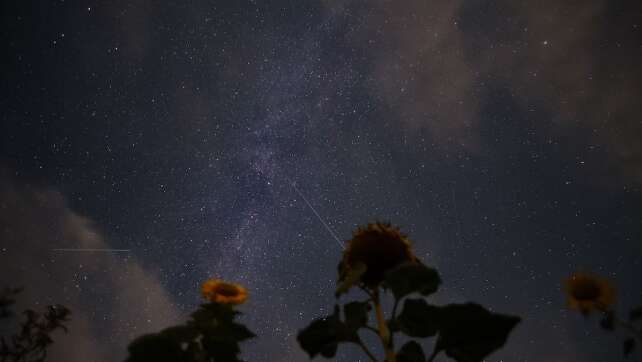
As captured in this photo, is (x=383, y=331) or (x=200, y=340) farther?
(x=200, y=340)

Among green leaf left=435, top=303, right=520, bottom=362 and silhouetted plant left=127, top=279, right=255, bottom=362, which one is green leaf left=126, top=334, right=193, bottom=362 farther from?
green leaf left=435, top=303, right=520, bottom=362

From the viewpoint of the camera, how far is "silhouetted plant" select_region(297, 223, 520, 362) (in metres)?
1.60

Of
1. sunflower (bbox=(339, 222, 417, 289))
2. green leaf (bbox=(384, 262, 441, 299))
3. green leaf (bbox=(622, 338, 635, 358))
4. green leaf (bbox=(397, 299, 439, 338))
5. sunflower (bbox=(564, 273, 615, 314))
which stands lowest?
green leaf (bbox=(622, 338, 635, 358))

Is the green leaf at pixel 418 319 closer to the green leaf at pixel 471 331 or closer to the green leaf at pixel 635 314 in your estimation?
the green leaf at pixel 471 331

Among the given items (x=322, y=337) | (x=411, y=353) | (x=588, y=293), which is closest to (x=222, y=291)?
(x=322, y=337)

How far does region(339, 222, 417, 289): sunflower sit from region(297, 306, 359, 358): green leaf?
0.79 ft

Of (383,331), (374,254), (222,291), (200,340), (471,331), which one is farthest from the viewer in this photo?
(222,291)

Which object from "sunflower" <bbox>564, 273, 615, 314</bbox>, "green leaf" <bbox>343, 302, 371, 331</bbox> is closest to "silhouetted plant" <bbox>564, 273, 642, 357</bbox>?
"sunflower" <bbox>564, 273, 615, 314</bbox>

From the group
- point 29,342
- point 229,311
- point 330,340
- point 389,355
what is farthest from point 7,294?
point 389,355

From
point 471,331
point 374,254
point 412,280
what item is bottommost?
point 471,331

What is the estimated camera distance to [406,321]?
1.79 metres

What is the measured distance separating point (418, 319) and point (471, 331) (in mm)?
232

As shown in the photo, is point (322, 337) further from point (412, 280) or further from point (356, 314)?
point (412, 280)

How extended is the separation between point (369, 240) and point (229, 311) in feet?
2.51
